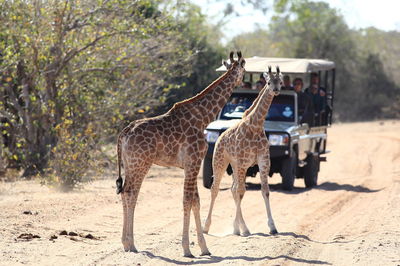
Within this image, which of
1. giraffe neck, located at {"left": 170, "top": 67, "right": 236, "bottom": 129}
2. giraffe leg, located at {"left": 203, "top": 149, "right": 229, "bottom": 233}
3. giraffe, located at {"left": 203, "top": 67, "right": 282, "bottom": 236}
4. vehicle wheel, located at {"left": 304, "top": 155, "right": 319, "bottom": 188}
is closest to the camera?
giraffe neck, located at {"left": 170, "top": 67, "right": 236, "bottom": 129}

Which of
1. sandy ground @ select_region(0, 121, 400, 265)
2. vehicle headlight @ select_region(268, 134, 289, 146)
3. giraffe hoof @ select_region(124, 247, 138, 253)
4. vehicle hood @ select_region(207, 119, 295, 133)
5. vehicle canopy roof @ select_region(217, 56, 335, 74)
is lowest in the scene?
sandy ground @ select_region(0, 121, 400, 265)

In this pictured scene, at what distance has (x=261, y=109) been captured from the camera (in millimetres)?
11047

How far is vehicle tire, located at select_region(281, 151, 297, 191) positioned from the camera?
15.1 m

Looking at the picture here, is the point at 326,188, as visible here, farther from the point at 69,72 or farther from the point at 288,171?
the point at 69,72

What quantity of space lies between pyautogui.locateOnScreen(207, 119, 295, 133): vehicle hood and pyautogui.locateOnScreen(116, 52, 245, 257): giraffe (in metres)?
5.75

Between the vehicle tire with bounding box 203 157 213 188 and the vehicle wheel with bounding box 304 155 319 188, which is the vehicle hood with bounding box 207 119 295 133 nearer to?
the vehicle tire with bounding box 203 157 213 188

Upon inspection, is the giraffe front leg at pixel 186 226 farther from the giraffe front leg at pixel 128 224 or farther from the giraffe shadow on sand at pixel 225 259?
the giraffe front leg at pixel 128 224

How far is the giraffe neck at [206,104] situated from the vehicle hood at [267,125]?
16.8 ft

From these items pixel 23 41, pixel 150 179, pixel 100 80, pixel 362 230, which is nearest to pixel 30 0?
pixel 23 41

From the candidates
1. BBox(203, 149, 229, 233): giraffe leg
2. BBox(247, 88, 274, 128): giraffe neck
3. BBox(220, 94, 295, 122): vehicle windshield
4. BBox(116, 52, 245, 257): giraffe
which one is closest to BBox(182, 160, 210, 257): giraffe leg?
BBox(116, 52, 245, 257): giraffe

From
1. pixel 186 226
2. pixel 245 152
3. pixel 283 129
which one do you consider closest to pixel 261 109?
pixel 245 152

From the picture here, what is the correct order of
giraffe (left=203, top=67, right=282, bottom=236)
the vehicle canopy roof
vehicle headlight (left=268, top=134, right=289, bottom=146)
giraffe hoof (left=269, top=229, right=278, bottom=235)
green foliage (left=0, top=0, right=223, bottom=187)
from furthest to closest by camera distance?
green foliage (left=0, top=0, right=223, bottom=187) < the vehicle canopy roof < vehicle headlight (left=268, top=134, right=289, bottom=146) < giraffe (left=203, top=67, right=282, bottom=236) < giraffe hoof (left=269, top=229, right=278, bottom=235)

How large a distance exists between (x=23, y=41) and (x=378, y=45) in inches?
1551

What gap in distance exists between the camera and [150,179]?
1800 centimetres
